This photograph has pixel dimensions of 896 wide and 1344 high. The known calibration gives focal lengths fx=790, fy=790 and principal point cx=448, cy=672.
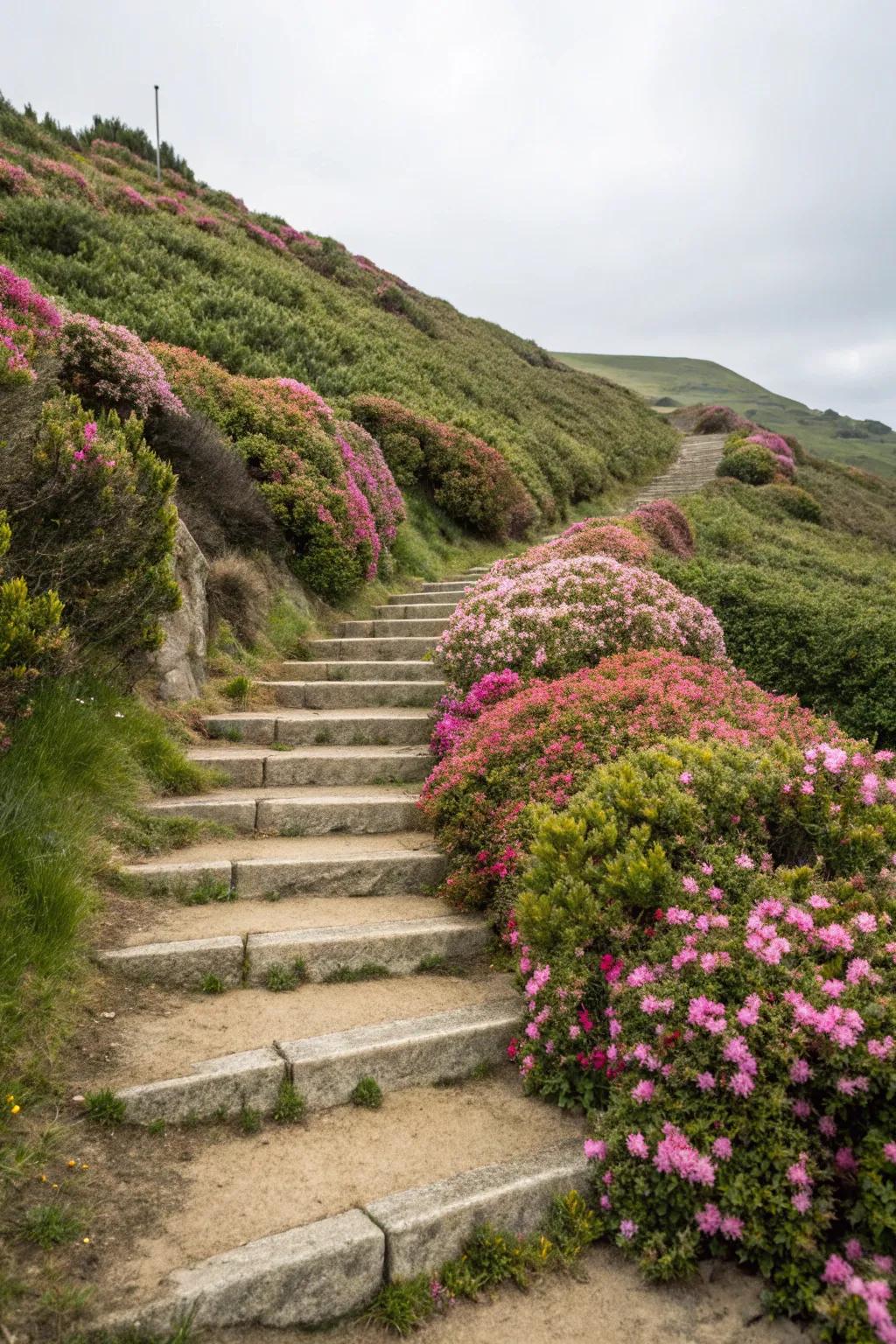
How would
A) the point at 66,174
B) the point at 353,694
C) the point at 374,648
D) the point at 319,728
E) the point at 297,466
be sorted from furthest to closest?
1. the point at 66,174
2. the point at 297,466
3. the point at 374,648
4. the point at 353,694
5. the point at 319,728

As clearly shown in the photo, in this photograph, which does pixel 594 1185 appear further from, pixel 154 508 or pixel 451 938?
pixel 154 508

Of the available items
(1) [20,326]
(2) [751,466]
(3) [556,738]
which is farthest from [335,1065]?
(2) [751,466]

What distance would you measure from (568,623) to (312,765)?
2523mm

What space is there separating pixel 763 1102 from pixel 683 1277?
2.12 ft

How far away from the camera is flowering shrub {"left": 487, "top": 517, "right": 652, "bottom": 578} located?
943 centimetres

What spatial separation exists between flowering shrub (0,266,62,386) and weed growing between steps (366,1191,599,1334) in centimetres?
490

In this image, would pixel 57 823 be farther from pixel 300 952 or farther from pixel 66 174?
pixel 66 174

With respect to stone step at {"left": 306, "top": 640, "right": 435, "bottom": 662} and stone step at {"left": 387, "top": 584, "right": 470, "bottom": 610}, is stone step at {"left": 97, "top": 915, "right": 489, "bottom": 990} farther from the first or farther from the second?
stone step at {"left": 387, "top": 584, "right": 470, "bottom": 610}

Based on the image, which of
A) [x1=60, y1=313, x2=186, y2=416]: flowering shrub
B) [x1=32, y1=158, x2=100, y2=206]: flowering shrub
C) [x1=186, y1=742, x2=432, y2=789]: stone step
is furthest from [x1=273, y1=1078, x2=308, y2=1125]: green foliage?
[x1=32, y1=158, x2=100, y2=206]: flowering shrub

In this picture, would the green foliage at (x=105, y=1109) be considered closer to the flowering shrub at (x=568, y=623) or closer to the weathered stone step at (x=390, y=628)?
the flowering shrub at (x=568, y=623)

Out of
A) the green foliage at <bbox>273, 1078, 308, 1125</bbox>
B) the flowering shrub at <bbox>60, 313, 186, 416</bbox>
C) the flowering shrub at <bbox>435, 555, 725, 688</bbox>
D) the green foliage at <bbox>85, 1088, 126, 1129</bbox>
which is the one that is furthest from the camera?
the flowering shrub at <bbox>60, 313, 186, 416</bbox>

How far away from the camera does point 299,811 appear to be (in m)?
5.45

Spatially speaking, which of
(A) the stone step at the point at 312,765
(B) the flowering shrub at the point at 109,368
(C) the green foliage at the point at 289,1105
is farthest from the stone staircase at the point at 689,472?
(C) the green foliage at the point at 289,1105

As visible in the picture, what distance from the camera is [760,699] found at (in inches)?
235
